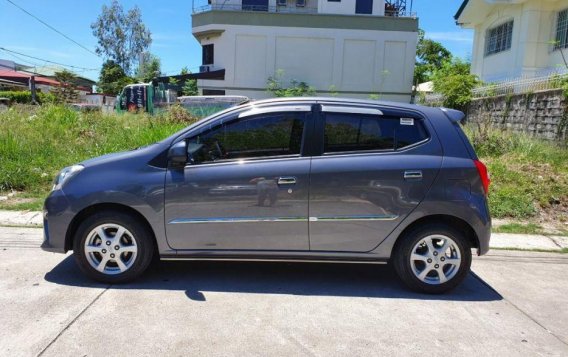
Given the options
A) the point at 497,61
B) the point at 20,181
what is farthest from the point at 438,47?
the point at 20,181

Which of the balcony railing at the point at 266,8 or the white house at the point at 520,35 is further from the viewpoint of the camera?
the balcony railing at the point at 266,8

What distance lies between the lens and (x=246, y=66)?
38.3 meters

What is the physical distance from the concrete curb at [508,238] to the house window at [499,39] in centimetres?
1842

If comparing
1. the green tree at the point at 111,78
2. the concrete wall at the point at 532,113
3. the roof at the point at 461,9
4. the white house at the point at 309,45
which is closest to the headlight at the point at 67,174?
the concrete wall at the point at 532,113

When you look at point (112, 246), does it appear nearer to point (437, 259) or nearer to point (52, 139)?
point (437, 259)

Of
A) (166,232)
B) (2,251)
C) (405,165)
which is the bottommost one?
(2,251)

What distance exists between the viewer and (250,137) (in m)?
4.66

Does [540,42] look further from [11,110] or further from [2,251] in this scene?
[2,251]

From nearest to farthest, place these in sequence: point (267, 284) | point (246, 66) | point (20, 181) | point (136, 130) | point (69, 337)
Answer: point (69, 337) → point (267, 284) → point (20, 181) → point (136, 130) → point (246, 66)

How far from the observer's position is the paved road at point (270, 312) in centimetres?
356

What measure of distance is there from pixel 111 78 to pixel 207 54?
66.2 feet

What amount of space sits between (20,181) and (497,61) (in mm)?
22572

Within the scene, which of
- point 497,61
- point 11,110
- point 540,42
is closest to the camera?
point 11,110

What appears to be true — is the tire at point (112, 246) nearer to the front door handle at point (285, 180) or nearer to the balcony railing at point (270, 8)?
the front door handle at point (285, 180)
